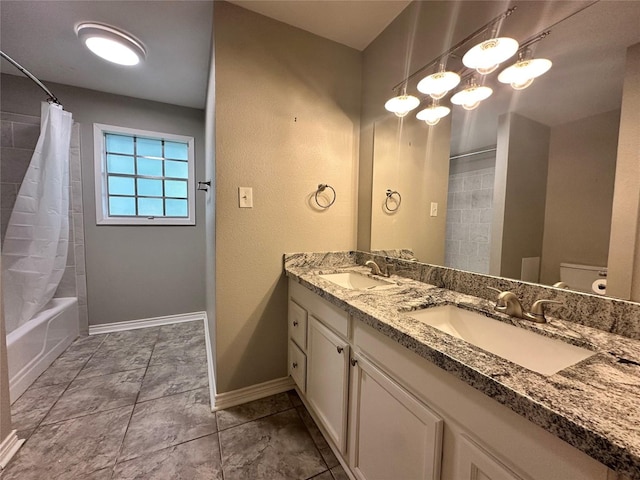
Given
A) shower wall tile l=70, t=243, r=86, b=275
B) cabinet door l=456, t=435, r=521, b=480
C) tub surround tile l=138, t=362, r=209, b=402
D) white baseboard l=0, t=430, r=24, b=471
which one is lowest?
tub surround tile l=138, t=362, r=209, b=402

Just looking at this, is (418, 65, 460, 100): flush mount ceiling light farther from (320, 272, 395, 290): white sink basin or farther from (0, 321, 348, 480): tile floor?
(0, 321, 348, 480): tile floor

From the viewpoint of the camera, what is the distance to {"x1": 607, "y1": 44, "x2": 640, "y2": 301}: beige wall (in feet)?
2.47

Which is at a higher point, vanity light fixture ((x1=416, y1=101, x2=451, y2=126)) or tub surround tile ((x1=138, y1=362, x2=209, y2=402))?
vanity light fixture ((x1=416, y1=101, x2=451, y2=126))

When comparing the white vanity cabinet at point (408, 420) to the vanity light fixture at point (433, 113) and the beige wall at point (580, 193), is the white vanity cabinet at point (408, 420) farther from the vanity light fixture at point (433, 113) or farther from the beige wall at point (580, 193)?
the vanity light fixture at point (433, 113)

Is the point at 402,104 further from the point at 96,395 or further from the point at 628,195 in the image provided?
the point at 96,395

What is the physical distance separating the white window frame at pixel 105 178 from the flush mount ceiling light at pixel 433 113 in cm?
242

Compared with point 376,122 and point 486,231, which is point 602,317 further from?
point 376,122

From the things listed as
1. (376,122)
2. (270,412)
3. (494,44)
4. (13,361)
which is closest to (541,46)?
(494,44)

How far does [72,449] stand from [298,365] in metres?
1.16

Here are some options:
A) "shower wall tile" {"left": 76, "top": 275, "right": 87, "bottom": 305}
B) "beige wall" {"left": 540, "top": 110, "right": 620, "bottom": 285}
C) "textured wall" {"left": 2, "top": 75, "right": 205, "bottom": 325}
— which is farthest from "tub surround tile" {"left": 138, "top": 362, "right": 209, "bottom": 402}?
"beige wall" {"left": 540, "top": 110, "right": 620, "bottom": 285}

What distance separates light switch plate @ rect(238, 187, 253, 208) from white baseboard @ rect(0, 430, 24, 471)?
5.17ft

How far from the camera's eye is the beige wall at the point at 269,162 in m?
1.50

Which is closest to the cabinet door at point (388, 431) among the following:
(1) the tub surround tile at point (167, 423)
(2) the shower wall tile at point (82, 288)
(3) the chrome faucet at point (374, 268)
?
(3) the chrome faucet at point (374, 268)

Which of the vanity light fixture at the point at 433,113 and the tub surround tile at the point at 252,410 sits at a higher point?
the vanity light fixture at the point at 433,113
